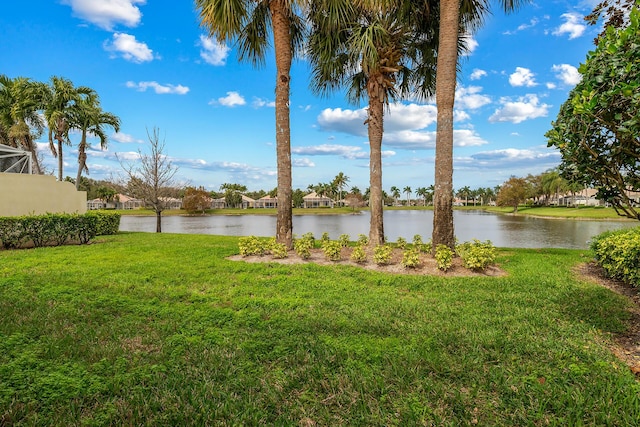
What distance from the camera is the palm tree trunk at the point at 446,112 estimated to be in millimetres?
7090

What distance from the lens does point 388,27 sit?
8320 millimetres

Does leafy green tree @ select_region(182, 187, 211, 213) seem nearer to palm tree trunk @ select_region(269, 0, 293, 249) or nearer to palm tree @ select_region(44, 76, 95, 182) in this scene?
palm tree @ select_region(44, 76, 95, 182)

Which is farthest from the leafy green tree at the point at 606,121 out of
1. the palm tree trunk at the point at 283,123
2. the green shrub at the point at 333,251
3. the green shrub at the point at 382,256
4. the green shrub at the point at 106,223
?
the green shrub at the point at 106,223

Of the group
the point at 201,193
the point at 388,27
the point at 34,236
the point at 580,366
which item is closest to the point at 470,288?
the point at 580,366

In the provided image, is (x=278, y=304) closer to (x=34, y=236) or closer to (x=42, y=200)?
(x=34, y=236)

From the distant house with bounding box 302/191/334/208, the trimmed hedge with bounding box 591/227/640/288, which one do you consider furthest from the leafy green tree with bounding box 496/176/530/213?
the trimmed hedge with bounding box 591/227/640/288

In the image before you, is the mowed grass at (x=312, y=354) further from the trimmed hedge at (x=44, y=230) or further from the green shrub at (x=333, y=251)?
the trimmed hedge at (x=44, y=230)

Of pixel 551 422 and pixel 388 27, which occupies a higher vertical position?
pixel 388 27

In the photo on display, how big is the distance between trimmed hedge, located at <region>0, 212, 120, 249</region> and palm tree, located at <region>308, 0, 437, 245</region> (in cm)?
903

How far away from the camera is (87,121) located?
19.0 meters

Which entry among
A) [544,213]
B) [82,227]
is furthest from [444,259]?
[544,213]

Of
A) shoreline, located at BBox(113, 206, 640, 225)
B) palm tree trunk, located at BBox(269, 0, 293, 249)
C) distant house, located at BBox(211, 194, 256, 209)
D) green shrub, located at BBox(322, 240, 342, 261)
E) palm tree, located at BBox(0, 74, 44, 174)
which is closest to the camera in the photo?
green shrub, located at BBox(322, 240, 342, 261)

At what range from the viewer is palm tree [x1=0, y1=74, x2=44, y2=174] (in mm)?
17516

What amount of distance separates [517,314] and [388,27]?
7.33m
